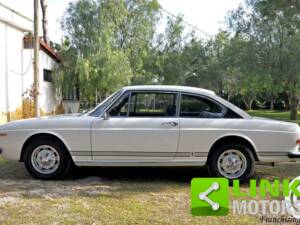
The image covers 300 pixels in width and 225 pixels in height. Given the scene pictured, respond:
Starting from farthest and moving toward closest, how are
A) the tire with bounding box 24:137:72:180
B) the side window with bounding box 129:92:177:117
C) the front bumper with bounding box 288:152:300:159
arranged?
the side window with bounding box 129:92:177:117
the tire with bounding box 24:137:72:180
the front bumper with bounding box 288:152:300:159

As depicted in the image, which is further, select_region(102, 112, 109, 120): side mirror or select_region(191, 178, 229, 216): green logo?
select_region(102, 112, 109, 120): side mirror

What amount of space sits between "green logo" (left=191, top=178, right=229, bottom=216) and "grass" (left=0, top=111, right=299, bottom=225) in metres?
0.13

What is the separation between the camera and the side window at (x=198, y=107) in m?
6.04

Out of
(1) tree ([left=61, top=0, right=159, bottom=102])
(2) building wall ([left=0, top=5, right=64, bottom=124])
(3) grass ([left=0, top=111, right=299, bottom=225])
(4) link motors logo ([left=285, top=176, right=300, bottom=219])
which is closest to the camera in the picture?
(3) grass ([left=0, top=111, right=299, bottom=225])

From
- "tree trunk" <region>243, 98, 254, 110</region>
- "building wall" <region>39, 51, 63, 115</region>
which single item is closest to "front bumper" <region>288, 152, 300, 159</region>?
"building wall" <region>39, 51, 63, 115</region>

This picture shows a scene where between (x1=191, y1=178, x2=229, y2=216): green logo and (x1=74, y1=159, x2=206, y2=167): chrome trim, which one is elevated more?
(x1=74, y1=159, x2=206, y2=167): chrome trim

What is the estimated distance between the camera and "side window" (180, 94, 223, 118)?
604 centimetres

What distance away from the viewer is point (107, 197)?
506 centimetres

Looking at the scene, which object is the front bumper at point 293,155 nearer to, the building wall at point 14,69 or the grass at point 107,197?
the grass at point 107,197

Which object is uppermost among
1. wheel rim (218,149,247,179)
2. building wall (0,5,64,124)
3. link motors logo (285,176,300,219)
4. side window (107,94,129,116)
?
building wall (0,5,64,124)

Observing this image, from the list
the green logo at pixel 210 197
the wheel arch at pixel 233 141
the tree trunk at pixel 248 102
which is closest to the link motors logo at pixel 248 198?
the green logo at pixel 210 197

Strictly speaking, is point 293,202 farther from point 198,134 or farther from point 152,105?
point 152,105

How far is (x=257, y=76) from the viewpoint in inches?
842

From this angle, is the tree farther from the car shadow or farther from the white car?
the white car
